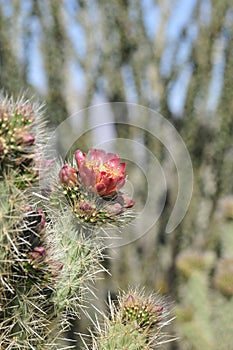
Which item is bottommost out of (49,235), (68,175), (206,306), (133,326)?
(206,306)

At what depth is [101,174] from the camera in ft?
5.32

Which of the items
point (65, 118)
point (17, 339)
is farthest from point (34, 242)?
point (65, 118)

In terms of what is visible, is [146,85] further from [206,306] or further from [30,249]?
[30,249]

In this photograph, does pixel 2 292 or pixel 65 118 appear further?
pixel 65 118

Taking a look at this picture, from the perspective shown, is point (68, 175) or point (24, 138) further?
point (68, 175)

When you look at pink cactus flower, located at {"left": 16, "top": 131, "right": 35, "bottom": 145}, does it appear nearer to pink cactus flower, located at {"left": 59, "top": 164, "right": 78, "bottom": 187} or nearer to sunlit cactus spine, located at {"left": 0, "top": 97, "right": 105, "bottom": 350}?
sunlit cactus spine, located at {"left": 0, "top": 97, "right": 105, "bottom": 350}

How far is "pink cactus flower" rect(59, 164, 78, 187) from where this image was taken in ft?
5.39

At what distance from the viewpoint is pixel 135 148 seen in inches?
187

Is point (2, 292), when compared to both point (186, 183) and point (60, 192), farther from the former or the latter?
point (186, 183)

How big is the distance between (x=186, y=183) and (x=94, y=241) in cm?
304

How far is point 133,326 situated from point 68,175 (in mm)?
428

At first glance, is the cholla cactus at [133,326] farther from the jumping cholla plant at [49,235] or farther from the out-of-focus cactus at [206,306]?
the out-of-focus cactus at [206,306]

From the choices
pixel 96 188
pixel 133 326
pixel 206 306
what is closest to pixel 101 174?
pixel 96 188

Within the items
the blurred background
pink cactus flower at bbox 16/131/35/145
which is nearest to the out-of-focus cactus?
the blurred background
